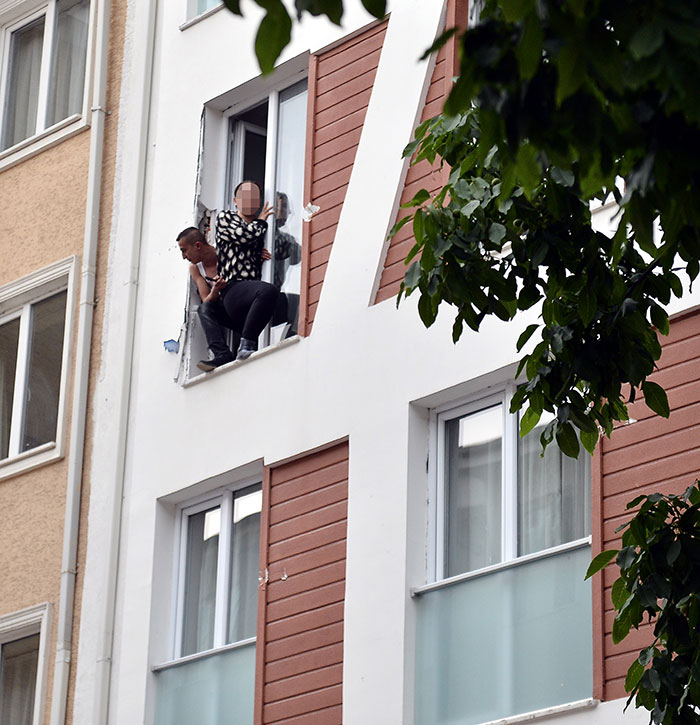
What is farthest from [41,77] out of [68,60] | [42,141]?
[42,141]

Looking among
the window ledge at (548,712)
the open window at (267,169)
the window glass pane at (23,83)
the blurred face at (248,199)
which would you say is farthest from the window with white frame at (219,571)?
the window glass pane at (23,83)

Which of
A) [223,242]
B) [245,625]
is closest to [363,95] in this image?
[223,242]

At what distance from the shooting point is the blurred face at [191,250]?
1606cm

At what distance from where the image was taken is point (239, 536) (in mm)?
15273

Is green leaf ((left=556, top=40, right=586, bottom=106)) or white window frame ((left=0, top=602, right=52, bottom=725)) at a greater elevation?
white window frame ((left=0, top=602, right=52, bottom=725))

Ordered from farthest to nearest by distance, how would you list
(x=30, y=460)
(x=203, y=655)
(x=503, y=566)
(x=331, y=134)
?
(x=30, y=460), (x=331, y=134), (x=203, y=655), (x=503, y=566)

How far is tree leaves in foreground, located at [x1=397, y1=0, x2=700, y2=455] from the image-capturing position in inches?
203

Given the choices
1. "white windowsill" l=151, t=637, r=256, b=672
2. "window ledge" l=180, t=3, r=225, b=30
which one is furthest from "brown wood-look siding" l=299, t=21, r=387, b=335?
"white windowsill" l=151, t=637, r=256, b=672

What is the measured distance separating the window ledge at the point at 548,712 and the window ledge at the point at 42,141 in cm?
796

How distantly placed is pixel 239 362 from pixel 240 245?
1058mm

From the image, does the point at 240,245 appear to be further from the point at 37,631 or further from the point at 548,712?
the point at 548,712

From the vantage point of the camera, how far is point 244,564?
15.1 m

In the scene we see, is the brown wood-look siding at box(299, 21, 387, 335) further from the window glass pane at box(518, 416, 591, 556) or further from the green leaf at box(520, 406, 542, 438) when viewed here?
the green leaf at box(520, 406, 542, 438)

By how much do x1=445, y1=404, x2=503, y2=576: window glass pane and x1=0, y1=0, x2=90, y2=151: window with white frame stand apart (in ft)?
21.6
